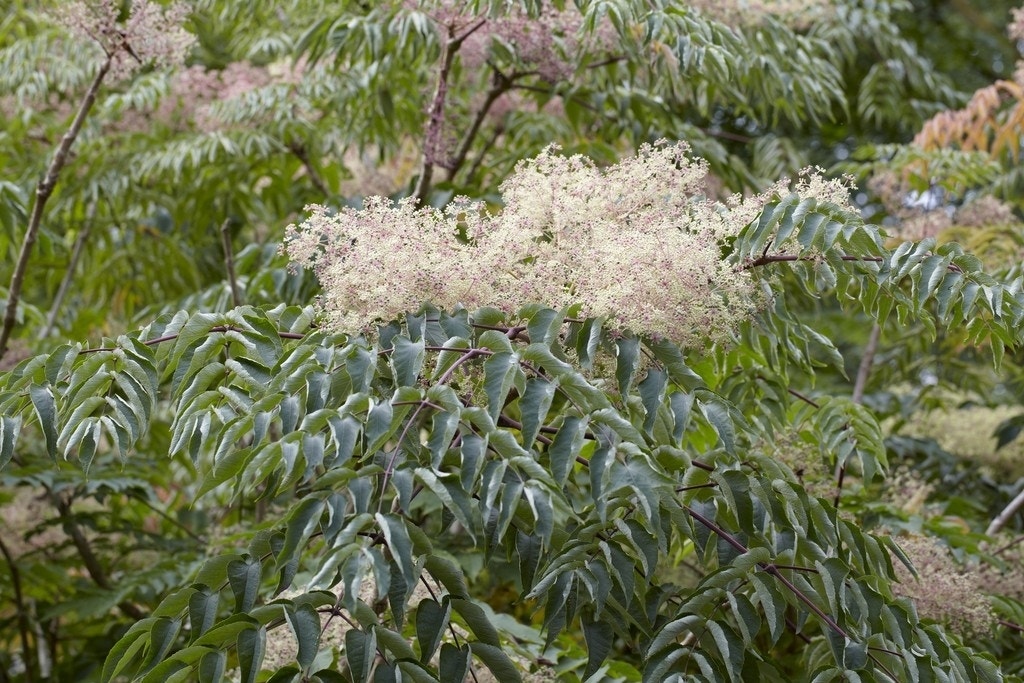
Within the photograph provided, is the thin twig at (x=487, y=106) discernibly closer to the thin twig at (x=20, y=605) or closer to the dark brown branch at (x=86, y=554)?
the dark brown branch at (x=86, y=554)

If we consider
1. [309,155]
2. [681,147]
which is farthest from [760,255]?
[309,155]

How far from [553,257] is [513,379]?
420 millimetres

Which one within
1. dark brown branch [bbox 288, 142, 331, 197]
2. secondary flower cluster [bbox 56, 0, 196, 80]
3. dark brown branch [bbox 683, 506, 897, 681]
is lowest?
dark brown branch [bbox 683, 506, 897, 681]

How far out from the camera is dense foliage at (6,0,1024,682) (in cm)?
182

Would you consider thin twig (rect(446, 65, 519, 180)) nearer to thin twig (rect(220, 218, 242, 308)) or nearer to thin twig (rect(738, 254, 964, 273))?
thin twig (rect(220, 218, 242, 308))

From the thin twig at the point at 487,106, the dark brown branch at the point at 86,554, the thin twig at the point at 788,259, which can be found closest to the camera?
the thin twig at the point at 788,259

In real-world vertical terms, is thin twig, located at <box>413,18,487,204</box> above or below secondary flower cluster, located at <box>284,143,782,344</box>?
above

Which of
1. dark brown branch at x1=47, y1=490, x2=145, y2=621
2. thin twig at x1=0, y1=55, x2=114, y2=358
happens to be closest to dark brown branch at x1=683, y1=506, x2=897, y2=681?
thin twig at x1=0, y1=55, x2=114, y2=358

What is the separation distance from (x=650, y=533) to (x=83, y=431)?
103 cm

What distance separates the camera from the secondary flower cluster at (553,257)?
209 cm

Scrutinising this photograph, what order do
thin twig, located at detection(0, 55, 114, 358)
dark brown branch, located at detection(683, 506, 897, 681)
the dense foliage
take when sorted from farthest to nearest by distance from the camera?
1. thin twig, located at detection(0, 55, 114, 358)
2. dark brown branch, located at detection(683, 506, 897, 681)
3. the dense foliage

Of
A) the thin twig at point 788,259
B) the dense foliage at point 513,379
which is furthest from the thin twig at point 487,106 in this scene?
the thin twig at point 788,259

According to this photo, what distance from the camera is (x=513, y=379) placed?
6.31ft

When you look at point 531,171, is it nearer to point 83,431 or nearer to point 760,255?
point 760,255
